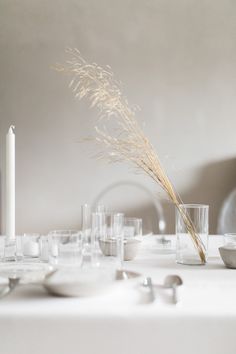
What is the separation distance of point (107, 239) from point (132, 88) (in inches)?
99.1

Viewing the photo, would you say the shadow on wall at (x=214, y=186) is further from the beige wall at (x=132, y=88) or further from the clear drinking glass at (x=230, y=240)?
the clear drinking glass at (x=230, y=240)

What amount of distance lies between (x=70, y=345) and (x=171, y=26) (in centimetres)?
318

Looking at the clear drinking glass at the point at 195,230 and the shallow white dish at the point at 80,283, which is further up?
the clear drinking glass at the point at 195,230

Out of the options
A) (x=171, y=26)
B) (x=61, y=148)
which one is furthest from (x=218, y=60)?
(x=61, y=148)

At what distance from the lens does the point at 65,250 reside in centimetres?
108

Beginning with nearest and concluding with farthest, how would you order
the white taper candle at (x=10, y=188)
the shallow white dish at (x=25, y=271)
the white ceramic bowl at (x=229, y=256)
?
the shallow white dish at (x=25, y=271) → the white ceramic bowl at (x=229, y=256) → the white taper candle at (x=10, y=188)

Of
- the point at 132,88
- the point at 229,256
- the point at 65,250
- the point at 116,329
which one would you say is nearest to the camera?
the point at 116,329

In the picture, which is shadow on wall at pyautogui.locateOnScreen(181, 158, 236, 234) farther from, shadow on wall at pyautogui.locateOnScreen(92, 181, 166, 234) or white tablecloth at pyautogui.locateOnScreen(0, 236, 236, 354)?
white tablecloth at pyautogui.locateOnScreen(0, 236, 236, 354)

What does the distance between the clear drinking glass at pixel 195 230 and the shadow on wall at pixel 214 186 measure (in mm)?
2359

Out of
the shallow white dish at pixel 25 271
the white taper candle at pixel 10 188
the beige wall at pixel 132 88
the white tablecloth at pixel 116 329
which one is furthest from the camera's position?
the beige wall at pixel 132 88

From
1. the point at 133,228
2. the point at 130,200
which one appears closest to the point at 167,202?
the point at 130,200

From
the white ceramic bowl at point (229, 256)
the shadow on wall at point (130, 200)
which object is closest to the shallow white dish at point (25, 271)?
the white ceramic bowl at point (229, 256)

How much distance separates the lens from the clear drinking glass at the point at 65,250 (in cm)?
107

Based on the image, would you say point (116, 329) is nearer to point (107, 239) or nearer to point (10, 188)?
point (107, 239)
